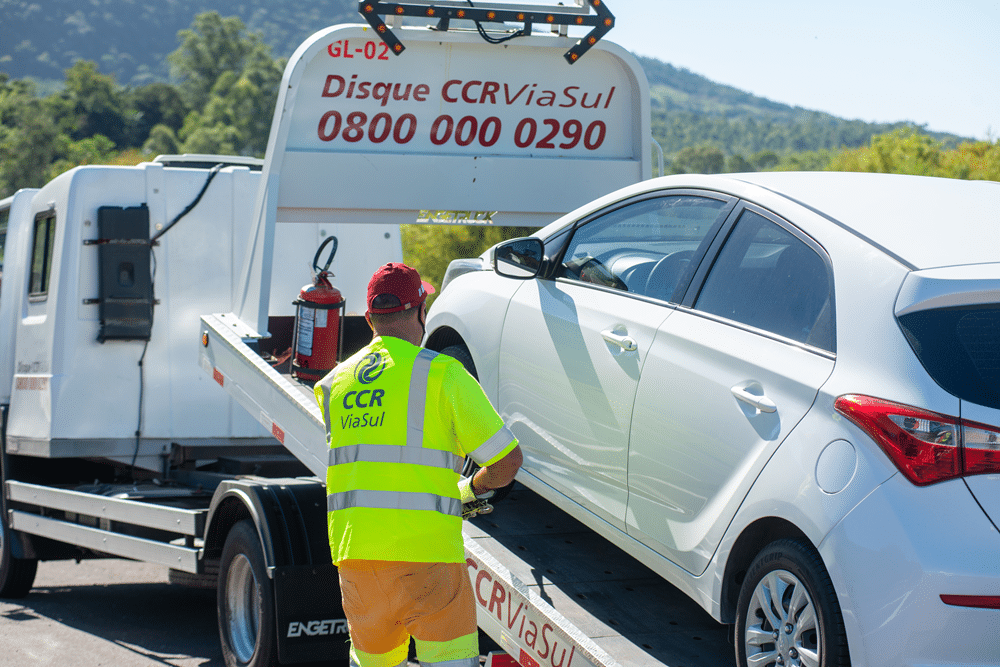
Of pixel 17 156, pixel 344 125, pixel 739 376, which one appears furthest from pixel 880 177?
pixel 17 156

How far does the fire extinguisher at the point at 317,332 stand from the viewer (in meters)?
5.04

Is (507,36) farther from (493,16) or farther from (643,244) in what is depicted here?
(643,244)

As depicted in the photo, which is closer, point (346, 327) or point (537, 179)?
point (537, 179)

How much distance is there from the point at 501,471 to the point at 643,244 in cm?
108

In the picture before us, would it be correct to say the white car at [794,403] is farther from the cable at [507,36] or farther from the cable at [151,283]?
the cable at [151,283]

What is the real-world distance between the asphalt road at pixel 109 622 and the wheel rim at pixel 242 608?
95 cm

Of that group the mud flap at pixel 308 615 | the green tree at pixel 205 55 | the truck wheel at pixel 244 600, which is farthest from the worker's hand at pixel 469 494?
the green tree at pixel 205 55

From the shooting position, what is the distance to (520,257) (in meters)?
Result: 3.99

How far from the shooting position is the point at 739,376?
8.80 feet

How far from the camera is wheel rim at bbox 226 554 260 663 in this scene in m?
4.78

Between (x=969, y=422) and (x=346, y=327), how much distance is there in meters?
4.54

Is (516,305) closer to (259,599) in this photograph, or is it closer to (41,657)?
(259,599)

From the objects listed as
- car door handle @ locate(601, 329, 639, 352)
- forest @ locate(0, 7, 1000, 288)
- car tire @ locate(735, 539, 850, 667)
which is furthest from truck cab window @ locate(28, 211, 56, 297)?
forest @ locate(0, 7, 1000, 288)

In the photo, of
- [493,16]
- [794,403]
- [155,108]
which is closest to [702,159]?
[155,108]
